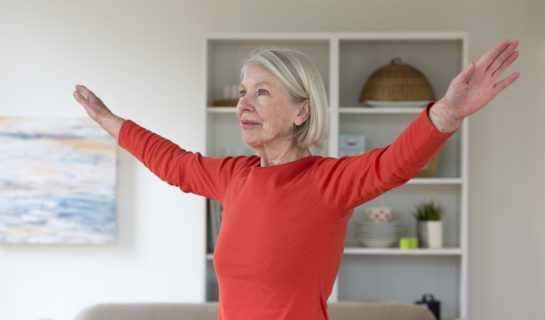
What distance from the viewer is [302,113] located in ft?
4.98

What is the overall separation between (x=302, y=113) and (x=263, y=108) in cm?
8

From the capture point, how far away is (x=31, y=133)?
4758mm

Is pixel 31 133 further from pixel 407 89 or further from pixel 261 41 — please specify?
pixel 407 89

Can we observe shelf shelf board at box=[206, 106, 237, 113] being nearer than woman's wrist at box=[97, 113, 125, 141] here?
No

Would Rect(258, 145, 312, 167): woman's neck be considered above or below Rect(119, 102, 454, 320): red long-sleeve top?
above

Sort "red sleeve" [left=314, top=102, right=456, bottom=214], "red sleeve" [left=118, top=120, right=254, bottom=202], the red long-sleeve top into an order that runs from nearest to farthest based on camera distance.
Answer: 1. "red sleeve" [left=314, top=102, right=456, bottom=214]
2. the red long-sleeve top
3. "red sleeve" [left=118, top=120, right=254, bottom=202]

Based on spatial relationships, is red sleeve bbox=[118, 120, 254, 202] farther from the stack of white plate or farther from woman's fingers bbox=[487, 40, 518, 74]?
the stack of white plate

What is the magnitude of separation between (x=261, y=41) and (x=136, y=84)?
80cm

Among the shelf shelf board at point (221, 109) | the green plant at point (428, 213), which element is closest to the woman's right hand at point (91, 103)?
the shelf shelf board at point (221, 109)

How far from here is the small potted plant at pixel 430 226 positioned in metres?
4.38

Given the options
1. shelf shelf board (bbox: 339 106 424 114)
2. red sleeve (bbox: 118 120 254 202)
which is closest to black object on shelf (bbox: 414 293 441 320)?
shelf shelf board (bbox: 339 106 424 114)

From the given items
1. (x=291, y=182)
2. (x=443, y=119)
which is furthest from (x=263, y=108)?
(x=443, y=119)

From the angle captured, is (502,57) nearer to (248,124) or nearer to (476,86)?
(476,86)

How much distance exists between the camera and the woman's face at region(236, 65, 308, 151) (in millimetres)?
1487
